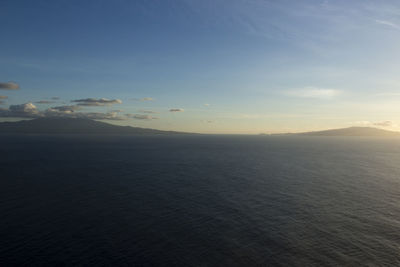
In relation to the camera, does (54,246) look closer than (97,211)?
Yes

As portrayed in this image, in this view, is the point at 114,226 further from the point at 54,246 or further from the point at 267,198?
the point at 267,198

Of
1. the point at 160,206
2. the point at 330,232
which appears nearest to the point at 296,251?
the point at 330,232

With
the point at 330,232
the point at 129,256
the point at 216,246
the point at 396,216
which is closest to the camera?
the point at 129,256

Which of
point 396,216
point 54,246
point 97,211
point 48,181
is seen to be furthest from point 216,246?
point 48,181

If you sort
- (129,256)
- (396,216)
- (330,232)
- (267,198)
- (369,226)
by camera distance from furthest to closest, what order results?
1. (267,198)
2. (396,216)
3. (369,226)
4. (330,232)
5. (129,256)

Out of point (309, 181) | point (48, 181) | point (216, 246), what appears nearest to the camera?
point (216, 246)

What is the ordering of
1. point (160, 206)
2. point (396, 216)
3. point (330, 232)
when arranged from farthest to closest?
point (160, 206) → point (396, 216) → point (330, 232)

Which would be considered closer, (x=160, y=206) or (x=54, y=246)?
(x=54, y=246)

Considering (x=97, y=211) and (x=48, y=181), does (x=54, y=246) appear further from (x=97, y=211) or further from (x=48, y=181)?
(x=48, y=181)

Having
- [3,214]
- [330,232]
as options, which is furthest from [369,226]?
[3,214]
